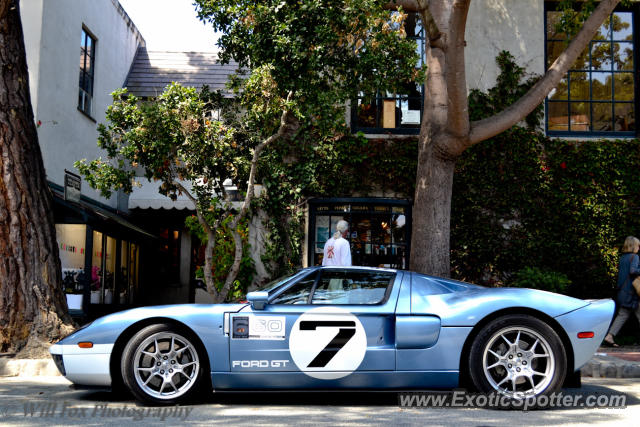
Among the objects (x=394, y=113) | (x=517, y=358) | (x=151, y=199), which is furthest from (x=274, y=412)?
(x=151, y=199)

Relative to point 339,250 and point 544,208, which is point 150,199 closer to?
point 339,250

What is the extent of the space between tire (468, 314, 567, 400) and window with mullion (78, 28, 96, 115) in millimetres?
12336

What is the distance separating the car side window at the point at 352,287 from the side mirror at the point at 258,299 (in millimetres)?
432

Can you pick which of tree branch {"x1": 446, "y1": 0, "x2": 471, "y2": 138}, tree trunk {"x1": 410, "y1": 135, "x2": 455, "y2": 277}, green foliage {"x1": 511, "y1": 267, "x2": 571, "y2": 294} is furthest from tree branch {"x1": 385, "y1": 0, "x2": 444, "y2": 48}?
green foliage {"x1": 511, "y1": 267, "x2": 571, "y2": 294}

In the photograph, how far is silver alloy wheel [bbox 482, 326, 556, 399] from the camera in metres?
5.52

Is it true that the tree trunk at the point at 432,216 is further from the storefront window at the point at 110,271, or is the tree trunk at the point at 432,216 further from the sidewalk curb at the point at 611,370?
the storefront window at the point at 110,271

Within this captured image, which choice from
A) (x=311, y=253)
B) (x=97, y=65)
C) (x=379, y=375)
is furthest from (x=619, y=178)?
(x=97, y=65)

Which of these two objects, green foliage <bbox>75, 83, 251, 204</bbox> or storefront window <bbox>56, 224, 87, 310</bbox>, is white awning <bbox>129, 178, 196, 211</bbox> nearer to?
storefront window <bbox>56, 224, 87, 310</bbox>

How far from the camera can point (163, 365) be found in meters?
5.57

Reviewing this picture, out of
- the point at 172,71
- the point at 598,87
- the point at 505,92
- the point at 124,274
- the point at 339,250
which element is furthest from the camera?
the point at 172,71

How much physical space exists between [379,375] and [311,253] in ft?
Result: 25.2

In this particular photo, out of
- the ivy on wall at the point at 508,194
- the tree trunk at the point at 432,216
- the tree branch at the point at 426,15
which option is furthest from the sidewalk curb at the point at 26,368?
the tree branch at the point at 426,15

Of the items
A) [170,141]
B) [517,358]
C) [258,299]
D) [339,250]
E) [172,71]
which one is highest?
[172,71]

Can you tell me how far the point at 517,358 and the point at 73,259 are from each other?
10609mm
